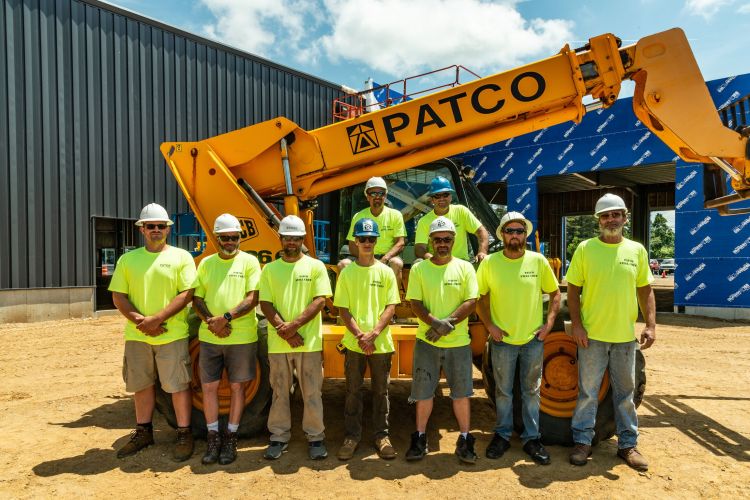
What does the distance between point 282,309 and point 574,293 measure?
2376 mm

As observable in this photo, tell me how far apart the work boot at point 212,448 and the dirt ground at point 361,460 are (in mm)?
67

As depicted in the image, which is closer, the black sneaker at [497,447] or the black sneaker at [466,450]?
the black sneaker at [466,450]

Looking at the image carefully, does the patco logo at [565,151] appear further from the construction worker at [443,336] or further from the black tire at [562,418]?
the construction worker at [443,336]

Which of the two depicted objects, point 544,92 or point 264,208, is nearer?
point 544,92

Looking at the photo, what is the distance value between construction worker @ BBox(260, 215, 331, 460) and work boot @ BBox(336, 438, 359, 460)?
5.3 inches

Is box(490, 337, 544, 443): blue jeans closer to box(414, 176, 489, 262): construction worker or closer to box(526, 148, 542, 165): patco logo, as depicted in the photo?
box(414, 176, 489, 262): construction worker

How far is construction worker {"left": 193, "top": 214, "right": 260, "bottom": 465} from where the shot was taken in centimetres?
413

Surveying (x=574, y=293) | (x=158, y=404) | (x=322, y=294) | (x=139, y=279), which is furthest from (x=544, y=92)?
(x=158, y=404)

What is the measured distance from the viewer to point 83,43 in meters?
12.5

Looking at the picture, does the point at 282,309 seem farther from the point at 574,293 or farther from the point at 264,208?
the point at 574,293

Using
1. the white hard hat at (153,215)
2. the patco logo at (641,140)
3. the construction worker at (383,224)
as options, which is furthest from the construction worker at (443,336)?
the patco logo at (641,140)

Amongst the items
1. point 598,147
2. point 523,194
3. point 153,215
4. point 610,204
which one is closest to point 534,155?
point 523,194

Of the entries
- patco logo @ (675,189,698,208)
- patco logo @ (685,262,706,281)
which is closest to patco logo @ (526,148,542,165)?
patco logo @ (675,189,698,208)

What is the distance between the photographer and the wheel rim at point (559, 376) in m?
4.42
